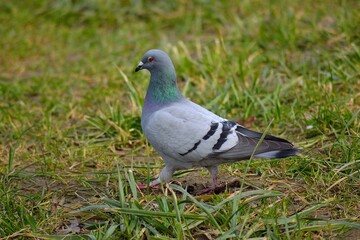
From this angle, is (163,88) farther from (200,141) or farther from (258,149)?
(258,149)

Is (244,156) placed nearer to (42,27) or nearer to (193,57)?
(193,57)

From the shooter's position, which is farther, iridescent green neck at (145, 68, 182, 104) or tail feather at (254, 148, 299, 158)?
iridescent green neck at (145, 68, 182, 104)

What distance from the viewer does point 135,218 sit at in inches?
151

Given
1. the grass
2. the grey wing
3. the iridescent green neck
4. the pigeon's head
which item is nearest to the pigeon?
Result: the grey wing

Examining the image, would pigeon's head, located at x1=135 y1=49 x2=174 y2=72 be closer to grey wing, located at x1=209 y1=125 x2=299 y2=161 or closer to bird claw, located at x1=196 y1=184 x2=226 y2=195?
grey wing, located at x1=209 y1=125 x2=299 y2=161

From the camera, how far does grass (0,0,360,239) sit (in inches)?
153

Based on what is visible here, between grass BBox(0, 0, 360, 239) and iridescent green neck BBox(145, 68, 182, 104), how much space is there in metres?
0.45

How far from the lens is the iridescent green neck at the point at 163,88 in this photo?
4.68 m

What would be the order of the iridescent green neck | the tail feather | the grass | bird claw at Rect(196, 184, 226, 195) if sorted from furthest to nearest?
the iridescent green neck → bird claw at Rect(196, 184, 226, 195) → the tail feather → the grass

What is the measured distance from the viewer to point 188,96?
6609 millimetres

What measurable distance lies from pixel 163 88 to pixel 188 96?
192 cm

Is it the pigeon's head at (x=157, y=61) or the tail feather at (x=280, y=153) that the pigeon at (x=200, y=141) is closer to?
the tail feather at (x=280, y=153)

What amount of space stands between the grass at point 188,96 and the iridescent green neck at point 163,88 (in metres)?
0.45

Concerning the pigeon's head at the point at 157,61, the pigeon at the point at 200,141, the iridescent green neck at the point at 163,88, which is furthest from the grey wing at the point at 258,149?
the pigeon's head at the point at 157,61
